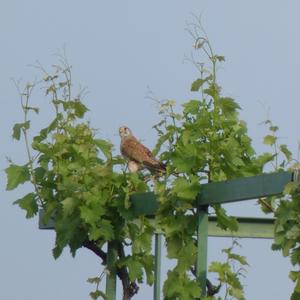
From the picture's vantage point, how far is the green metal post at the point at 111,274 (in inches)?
302

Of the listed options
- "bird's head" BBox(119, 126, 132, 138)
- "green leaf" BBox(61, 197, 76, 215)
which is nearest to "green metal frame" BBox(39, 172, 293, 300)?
"green leaf" BBox(61, 197, 76, 215)

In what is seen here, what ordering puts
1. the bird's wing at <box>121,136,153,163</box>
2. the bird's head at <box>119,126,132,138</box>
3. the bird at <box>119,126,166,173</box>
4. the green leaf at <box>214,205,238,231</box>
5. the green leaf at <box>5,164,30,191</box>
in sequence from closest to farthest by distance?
the green leaf at <box>214,205,238,231</box> < the green leaf at <box>5,164,30,191</box> < the bird at <box>119,126,166,173</box> < the bird's wing at <box>121,136,153,163</box> < the bird's head at <box>119,126,132,138</box>

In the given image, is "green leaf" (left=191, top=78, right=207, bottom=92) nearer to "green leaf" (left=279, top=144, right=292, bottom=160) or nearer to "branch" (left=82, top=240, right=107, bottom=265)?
"green leaf" (left=279, top=144, right=292, bottom=160)

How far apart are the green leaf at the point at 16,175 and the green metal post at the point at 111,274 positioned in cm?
64

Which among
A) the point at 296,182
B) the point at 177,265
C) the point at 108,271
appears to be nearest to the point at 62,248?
the point at 108,271

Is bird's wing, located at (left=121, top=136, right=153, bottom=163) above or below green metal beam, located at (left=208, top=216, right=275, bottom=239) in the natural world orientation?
above

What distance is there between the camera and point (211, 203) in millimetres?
6230

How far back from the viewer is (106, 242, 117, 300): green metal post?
768 centimetres

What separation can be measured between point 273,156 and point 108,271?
5.24ft

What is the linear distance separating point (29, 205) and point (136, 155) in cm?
157

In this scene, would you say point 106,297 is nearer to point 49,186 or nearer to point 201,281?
point 49,186

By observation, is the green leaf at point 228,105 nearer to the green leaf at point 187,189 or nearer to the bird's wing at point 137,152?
the green leaf at point 187,189

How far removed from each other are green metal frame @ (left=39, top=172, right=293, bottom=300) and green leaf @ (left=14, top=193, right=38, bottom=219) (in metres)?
0.19

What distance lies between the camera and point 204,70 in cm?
658
